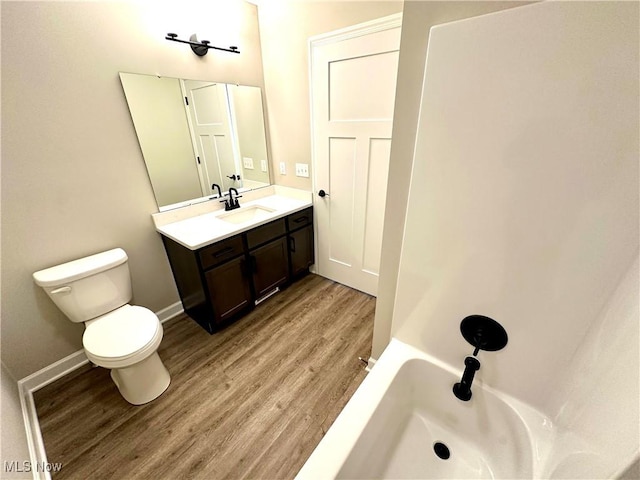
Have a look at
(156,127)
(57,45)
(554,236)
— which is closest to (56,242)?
(156,127)

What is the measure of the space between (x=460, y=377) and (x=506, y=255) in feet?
1.95

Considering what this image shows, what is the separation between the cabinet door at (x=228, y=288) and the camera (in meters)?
1.79

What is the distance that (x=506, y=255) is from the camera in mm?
853

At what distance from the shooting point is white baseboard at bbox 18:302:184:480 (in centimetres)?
120

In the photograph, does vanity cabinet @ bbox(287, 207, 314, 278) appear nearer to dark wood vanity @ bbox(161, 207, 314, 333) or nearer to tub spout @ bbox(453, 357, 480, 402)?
dark wood vanity @ bbox(161, 207, 314, 333)

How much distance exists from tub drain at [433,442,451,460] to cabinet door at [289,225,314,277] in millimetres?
1670

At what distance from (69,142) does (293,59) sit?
64.5 inches

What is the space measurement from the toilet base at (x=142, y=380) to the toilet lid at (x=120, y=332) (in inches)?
5.4

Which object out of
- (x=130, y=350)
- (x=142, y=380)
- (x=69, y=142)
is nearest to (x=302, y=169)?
(x=69, y=142)

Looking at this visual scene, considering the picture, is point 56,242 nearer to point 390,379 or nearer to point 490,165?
point 390,379

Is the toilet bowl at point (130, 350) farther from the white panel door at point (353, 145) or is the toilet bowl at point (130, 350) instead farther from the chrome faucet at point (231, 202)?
the white panel door at point (353, 145)

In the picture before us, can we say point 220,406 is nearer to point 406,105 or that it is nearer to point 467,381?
point 467,381

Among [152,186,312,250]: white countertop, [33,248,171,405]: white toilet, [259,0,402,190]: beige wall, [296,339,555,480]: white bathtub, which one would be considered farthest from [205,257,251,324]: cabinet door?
[296,339,555,480]: white bathtub

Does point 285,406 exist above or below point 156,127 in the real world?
below
